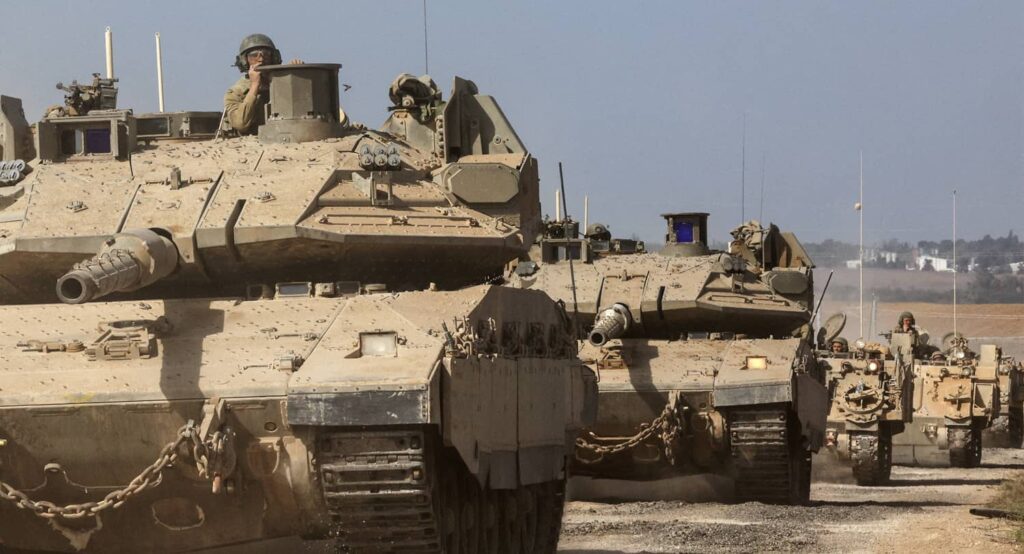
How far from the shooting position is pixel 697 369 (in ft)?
75.0

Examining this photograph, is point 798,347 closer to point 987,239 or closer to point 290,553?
point 290,553

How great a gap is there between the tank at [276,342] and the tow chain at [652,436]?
5.21 m

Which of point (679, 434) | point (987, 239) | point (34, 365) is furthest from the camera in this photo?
point (987, 239)

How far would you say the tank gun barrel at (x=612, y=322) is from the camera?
76.5 feet

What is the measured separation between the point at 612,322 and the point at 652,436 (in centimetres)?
144

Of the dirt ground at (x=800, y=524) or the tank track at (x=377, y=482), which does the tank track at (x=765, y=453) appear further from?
the tank track at (x=377, y=482)

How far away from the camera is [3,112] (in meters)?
16.9

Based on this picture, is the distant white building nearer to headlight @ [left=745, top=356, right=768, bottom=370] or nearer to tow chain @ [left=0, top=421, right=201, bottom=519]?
headlight @ [left=745, top=356, right=768, bottom=370]

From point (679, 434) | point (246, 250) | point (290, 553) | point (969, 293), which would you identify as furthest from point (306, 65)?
point (969, 293)

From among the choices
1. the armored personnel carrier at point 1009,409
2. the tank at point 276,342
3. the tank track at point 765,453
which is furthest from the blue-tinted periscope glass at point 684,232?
the tank at point 276,342

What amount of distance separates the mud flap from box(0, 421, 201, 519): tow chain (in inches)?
410

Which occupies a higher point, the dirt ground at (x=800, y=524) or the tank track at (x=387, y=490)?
the tank track at (x=387, y=490)

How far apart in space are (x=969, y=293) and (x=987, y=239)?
A: 30.3 feet

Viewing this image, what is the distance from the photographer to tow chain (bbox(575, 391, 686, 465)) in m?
22.5
